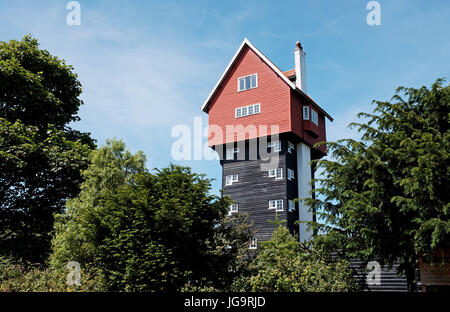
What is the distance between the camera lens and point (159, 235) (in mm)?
15781

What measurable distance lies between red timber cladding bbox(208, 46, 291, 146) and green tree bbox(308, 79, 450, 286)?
15.0 meters

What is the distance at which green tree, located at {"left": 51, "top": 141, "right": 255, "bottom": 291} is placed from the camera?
15.3m

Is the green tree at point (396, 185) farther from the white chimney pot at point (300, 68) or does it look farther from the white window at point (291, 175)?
the white chimney pot at point (300, 68)

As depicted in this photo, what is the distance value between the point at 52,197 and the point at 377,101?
23.2 meters

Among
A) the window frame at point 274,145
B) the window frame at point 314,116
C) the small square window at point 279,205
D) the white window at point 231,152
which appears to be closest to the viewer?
the small square window at point 279,205

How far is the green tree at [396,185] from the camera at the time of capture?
1462cm

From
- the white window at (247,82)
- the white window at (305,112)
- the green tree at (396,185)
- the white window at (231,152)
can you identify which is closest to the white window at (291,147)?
the white window at (305,112)

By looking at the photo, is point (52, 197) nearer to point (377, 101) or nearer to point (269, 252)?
point (269, 252)

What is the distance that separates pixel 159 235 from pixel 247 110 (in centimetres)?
2128

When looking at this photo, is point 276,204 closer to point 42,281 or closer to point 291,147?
point 291,147

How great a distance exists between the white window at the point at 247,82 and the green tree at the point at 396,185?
17975 millimetres

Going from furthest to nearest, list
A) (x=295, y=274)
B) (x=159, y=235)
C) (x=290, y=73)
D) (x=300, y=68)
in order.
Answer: (x=290, y=73) < (x=300, y=68) < (x=159, y=235) < (x=295, y=274)

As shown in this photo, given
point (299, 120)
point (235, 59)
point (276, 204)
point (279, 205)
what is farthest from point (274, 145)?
point (235, 59)
